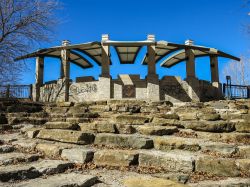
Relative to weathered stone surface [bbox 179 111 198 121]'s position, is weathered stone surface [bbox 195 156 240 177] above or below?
below

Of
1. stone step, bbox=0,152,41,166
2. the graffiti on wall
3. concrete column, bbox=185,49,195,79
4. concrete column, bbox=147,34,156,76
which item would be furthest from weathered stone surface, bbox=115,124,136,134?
concrete column, bbox=185,49,195,79

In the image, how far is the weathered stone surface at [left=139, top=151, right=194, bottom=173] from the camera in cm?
561

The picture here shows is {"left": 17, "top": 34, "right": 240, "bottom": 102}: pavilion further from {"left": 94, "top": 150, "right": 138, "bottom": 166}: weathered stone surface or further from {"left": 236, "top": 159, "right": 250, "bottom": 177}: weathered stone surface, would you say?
{"left": 236, "top": 159, "right": 250, "bottom": 177}: weathered stone surface

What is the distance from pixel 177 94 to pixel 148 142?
14917mm

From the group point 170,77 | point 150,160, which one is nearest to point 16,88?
point 170,77

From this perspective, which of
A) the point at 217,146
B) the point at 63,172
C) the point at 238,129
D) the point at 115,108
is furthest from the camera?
the point at 115,108

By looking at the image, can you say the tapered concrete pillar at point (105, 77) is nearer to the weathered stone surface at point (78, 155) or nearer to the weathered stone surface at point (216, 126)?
the weathered stone surface at point (216, 126)

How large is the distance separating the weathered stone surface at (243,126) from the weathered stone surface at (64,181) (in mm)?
4664

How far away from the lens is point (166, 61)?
86.3ft

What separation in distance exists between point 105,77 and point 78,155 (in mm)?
14725

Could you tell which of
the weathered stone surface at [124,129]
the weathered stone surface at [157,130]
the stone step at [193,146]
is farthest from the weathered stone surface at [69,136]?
the stone step at [193,146]

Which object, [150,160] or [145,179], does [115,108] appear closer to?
[150,160]

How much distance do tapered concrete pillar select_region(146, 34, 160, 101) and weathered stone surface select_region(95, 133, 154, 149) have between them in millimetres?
12986

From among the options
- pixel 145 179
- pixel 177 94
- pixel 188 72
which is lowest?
pixel 145 179
